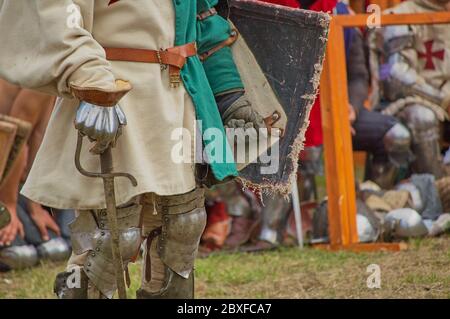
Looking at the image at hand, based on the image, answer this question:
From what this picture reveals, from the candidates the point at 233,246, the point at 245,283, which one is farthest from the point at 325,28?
the point at 233,246

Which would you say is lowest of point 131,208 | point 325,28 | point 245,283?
point 245,283

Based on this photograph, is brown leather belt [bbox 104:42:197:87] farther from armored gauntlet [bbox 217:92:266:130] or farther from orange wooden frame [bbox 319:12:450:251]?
orange wooden frame [bbox 319:12:450:251]

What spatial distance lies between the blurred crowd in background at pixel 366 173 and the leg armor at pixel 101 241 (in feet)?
7.06

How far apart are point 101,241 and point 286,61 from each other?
3.19ft

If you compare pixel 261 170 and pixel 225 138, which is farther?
pixel 261 170

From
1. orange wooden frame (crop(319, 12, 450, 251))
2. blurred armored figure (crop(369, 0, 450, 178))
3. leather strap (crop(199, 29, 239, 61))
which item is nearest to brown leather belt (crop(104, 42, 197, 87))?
leather strap (crop(199, 29, 239, 61))

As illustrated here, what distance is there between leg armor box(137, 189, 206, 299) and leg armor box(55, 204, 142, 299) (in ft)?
0.43

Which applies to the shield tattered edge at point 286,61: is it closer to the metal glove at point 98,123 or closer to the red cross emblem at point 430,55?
the metal glove at point 98,123

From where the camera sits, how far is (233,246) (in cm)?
603

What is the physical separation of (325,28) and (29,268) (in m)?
2.60

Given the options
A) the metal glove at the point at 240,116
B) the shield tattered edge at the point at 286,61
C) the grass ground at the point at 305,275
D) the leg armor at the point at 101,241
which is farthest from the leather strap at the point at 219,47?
the grass ground at the point at 305,275

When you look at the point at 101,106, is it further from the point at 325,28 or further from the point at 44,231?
the point at 44,231

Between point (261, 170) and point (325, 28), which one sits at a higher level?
point (325, 28)

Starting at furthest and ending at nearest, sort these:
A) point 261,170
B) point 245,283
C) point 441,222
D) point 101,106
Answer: point 441,222
point 245,283
point 261,170
point 101,106
